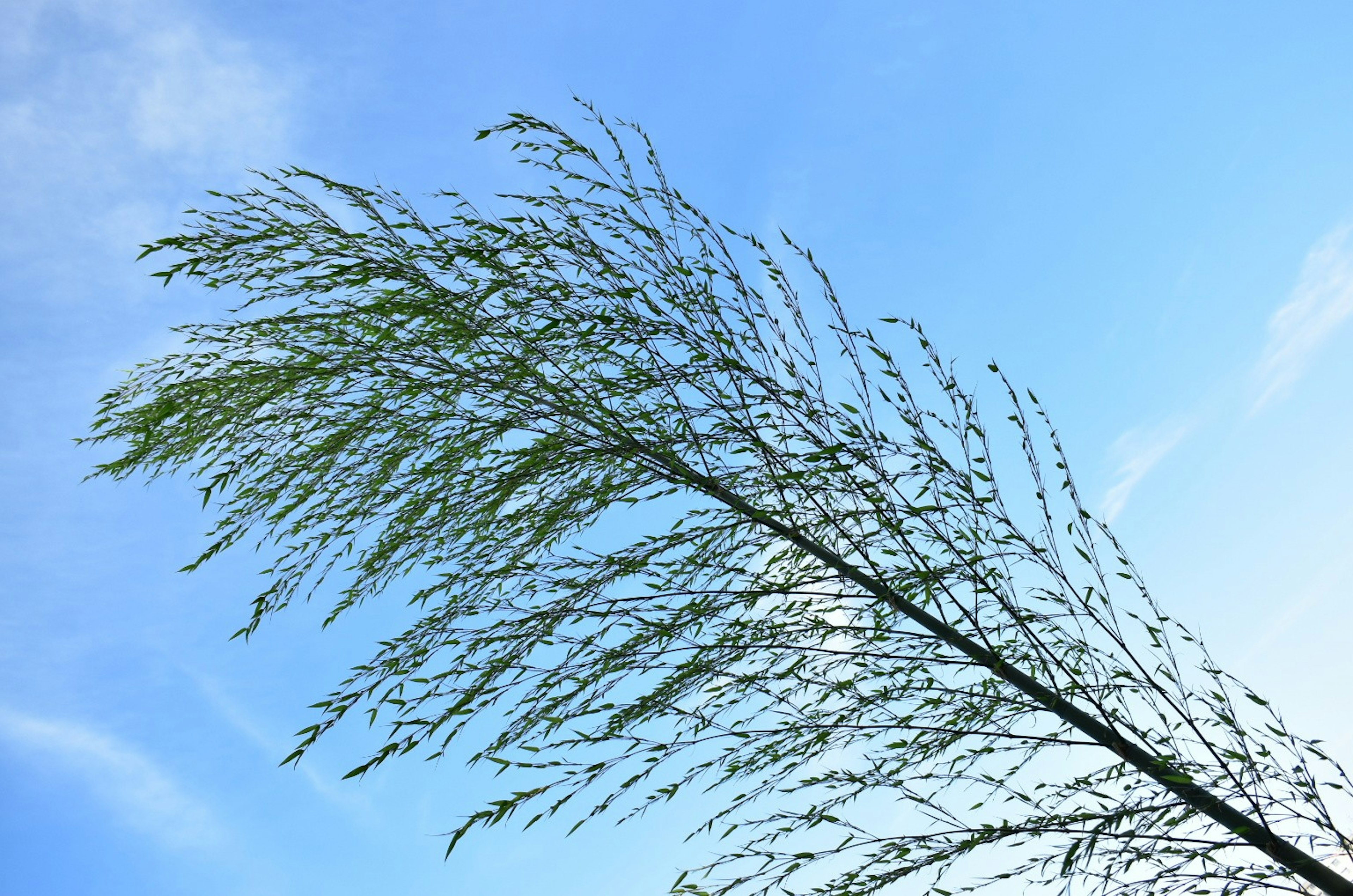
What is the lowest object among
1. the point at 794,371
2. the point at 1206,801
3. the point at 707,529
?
the point at 1206,801

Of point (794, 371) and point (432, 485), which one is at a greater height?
point (794, 371)

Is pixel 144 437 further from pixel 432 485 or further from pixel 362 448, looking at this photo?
pixel 432 485

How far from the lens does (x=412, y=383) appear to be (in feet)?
10.2

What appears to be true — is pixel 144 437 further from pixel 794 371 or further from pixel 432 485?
pixel 794 371

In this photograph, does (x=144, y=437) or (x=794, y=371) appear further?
(x=144, y=437)

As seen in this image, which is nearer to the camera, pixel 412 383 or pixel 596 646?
pixel 596 646

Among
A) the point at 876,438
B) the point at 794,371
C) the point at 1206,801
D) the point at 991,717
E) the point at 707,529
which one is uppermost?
the point at 794,371

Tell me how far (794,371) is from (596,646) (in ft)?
3.56

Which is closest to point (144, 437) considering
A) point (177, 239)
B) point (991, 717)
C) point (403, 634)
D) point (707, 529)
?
point (177, 239)

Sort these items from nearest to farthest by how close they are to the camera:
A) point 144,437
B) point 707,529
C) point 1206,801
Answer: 1. point 1206,801
2. point 707,529
3. point 144,437

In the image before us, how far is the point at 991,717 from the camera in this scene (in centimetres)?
290

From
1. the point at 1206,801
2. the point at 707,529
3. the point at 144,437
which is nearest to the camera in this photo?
the point at 1206,801

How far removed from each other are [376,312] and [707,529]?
4.05ft

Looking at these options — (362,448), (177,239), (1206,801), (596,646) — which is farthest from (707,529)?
(177,239)
